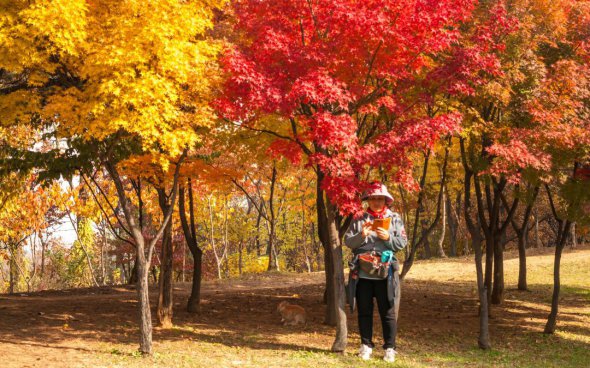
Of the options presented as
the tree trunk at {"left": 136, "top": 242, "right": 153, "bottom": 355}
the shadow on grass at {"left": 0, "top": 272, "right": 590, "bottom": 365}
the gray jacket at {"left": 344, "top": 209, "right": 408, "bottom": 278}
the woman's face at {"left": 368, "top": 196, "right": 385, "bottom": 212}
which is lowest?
the shadow on grass at {"left": 0, "top": 272, "right": 590, "bottom": 365}

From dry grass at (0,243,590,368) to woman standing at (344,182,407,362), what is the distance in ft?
2.57

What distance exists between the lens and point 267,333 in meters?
11.6

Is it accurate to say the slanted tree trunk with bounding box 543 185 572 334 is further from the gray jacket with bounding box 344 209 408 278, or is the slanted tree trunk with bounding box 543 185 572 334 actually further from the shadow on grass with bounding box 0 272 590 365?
the gray jacket with bounding box 344 209 408 278

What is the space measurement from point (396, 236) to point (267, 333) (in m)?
4.43

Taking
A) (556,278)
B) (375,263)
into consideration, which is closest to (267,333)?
(375,263)

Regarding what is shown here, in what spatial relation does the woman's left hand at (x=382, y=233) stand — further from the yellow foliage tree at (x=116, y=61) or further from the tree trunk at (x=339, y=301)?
the yellow foliage tree at (x=116, y=61)

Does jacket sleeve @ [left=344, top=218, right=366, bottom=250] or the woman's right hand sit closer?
the woman's right hand

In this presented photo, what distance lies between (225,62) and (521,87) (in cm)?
569

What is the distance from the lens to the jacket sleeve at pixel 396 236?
8.15 metres

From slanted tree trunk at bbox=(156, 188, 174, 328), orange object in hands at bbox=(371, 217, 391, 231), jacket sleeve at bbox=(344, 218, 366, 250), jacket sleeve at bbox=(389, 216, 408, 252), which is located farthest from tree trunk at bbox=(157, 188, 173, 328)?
jacket sleeve at bbox=(389, 216, 408, 252)

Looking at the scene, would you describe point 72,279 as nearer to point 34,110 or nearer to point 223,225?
point 223,225

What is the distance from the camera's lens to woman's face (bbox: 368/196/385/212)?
27.3 feet

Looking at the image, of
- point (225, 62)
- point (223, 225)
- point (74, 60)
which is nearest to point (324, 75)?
point (225, 62)

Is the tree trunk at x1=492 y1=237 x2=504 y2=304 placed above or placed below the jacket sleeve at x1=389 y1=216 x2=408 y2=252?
below
